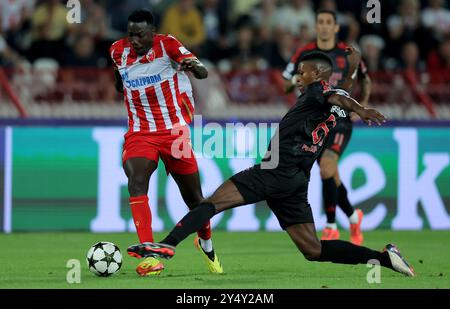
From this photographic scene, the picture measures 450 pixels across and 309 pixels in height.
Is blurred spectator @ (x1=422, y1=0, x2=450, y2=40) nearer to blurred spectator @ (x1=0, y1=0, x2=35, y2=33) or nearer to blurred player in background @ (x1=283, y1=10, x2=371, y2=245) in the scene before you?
blurred player in background @ (x1=283, y1=10, x2=371, y2=245)

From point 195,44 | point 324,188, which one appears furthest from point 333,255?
point 195,44

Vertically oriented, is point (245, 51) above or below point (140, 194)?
above

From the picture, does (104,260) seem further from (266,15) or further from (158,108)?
(266,15)

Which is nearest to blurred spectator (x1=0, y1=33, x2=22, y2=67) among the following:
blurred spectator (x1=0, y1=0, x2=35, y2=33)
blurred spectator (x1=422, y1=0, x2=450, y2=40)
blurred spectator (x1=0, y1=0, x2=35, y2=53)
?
blurred spectator (x1=0, y1=0, x2=35, y2=53)

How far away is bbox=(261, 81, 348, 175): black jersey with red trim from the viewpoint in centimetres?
902

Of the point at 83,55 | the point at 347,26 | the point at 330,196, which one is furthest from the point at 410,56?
the point at 330,196

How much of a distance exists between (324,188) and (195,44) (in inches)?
193

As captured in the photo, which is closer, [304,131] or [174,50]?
[304,131]

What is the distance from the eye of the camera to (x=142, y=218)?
31.4 ft

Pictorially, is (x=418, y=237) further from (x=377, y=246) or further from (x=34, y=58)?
(x=34, y=58)

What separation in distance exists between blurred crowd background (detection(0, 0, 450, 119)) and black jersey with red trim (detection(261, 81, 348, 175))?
19.4 ft

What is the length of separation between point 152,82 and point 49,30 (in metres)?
6.73

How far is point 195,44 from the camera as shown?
16703 millimetres
